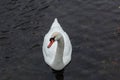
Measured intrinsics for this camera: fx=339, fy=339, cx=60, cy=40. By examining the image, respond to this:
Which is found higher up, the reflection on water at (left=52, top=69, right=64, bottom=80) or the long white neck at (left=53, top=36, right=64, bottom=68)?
the long white neck at (left=53, top=36, right=64, bottom=68)

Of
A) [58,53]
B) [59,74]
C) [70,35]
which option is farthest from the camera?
[70,35]

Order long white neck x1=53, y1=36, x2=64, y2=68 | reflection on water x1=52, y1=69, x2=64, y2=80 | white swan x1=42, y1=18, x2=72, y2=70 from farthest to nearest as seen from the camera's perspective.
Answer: reflection on water x1=52, y1=69, x2=64, y2=80 < white swan x1=42, y1=18, x2=72, y2=70 < long white neck x1=53, y1=36, x2=64, y2=68

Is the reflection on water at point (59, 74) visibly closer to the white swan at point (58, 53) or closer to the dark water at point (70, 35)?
the dark water at point (70, 35)

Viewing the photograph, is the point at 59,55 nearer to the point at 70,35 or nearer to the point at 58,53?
the point at 58,53

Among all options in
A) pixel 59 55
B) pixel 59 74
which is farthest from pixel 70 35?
pixel 59 74

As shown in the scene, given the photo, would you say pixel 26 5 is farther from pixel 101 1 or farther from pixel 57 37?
pixel 57 37

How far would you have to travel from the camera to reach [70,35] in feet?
55.3

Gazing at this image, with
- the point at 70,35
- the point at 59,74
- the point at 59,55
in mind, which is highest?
the point at 59,55

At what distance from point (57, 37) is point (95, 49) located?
8.22 feet

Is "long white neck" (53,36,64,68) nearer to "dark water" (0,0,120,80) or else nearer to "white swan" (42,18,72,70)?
"white swan" (42,18,72,70)

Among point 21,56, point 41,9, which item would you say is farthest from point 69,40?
point 41,9

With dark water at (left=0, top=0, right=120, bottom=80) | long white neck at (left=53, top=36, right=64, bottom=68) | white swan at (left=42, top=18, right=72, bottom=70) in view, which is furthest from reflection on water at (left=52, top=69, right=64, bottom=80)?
long white neck at (left=53, top=36, right=64, bottom=68)

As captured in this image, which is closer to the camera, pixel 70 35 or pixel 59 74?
pixel 59 74

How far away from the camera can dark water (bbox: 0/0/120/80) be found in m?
14.9
